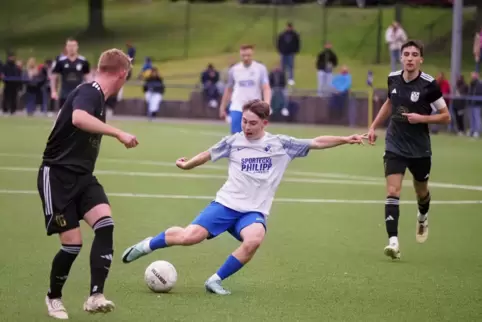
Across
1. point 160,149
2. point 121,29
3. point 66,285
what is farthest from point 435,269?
point 121,29

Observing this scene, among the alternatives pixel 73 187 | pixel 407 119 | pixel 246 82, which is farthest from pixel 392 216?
pixel 246 82

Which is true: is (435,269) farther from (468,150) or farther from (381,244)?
(468,150)

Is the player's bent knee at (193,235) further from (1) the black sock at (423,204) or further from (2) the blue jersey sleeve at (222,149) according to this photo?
(1) the black sock at (423,204)

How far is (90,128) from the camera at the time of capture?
25.0ft

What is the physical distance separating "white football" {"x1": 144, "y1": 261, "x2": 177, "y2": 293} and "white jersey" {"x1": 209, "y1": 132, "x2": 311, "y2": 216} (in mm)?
722

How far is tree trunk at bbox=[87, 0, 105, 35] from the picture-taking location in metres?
55.6

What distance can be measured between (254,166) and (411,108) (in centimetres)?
273

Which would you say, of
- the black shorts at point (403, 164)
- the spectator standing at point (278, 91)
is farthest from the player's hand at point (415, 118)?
the spectator standing at point (278, 91)

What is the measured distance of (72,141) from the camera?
798 cm

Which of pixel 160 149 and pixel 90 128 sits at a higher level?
pixel 90 128

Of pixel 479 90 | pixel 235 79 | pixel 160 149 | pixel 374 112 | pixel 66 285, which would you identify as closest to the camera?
pixel 66 285

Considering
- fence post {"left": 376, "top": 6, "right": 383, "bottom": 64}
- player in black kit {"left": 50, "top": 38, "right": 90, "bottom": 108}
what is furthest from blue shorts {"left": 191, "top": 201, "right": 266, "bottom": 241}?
fence post {"left": 376, "top": 6, "right": 383, "bottom": 64}

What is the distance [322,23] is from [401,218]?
38.2 meters

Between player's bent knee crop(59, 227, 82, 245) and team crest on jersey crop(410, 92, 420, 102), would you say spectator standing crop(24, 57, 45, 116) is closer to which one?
team crest on jersey crop(410, 92, 420, 102)
